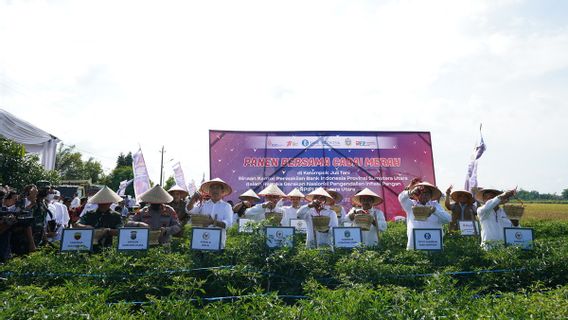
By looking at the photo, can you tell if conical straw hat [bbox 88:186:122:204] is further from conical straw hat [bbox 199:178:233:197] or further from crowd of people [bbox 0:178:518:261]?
conical straw hat [bbox 199:178:233:197]

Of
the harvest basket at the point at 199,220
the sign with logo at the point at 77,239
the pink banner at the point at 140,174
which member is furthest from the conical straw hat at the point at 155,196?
the pink banner at the point at 140,174

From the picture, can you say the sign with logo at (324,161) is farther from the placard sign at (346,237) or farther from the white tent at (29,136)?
the placard sign at (346,237)

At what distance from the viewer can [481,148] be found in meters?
13.8

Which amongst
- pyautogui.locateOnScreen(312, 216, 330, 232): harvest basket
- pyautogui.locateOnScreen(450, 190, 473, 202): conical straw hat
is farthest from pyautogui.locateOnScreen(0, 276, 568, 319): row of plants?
pyautogui.locateOnScreen(450, 190, 473, 202): conical straw hat

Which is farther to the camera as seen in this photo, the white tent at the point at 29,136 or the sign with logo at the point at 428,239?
the white tent at the point at 29,136

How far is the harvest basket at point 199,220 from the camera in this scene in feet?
20.6

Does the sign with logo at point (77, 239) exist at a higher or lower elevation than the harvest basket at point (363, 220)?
lower

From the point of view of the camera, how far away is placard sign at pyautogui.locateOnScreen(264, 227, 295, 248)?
579cm

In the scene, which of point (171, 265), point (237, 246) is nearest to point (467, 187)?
point (237, 246)

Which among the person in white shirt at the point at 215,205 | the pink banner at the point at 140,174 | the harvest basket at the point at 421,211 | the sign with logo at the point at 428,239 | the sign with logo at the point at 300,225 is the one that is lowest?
the sign with logo at the point at 428,239

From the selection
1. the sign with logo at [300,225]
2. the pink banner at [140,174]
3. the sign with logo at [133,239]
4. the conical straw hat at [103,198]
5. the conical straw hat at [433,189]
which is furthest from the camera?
the pink banner at [140,174]

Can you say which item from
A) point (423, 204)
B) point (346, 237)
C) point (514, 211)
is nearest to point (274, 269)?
point (346, 237)

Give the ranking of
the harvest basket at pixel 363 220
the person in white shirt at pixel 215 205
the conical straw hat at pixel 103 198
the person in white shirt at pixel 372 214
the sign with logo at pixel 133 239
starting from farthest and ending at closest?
1. the person in white shirt at pixel 372 214
2. the person in white shirt at pixel 215 205
3. the conical straw hat at pixel 103 198
4. the harvest basket at pixel 363 220
5. the sign with logo at pixel 133 239

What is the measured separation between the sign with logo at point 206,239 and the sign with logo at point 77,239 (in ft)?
5.18
